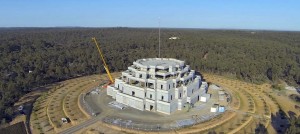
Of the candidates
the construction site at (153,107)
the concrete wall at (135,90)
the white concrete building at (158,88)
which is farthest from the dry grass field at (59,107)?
the concrete wall at (135,90)

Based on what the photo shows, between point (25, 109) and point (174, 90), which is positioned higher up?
point (174, 90)

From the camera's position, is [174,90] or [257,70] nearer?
[174,90]

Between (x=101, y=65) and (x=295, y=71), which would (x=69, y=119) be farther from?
(x=295, y=71)

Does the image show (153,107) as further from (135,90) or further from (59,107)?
(59,107)

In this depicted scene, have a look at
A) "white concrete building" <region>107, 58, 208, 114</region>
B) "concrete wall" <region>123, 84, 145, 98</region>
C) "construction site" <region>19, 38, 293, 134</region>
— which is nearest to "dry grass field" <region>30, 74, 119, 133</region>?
"construction site" <region>19, 38, 293, 134</region>

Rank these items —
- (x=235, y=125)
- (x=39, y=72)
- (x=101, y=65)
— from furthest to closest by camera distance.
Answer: (x=101, y=65) < (x=39, y=72) < (x=235, y=125)

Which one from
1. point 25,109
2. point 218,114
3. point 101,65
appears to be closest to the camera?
point 218,114

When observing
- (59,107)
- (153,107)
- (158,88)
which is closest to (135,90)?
(158,88)

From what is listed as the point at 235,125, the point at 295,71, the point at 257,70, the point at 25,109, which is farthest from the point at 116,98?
the point at 295,71
